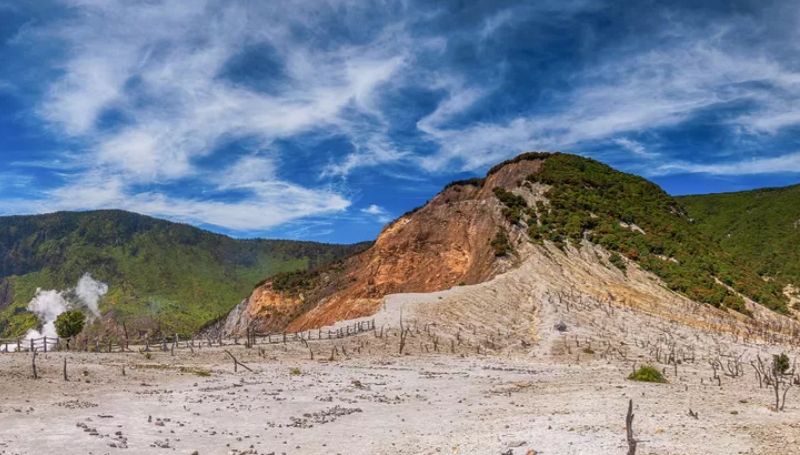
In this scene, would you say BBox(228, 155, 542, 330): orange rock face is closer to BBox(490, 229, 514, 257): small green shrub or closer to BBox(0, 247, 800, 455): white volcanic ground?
BBox(490, 229, 514, 257): small green shrub

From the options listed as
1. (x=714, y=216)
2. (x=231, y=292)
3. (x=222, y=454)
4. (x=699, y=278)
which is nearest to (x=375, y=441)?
(x=222, y=454)

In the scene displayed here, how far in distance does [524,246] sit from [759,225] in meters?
69.0

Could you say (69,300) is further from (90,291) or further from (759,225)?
(759,225)

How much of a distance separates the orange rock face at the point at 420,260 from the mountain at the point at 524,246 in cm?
15

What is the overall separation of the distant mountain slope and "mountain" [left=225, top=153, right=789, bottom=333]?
2055 cm

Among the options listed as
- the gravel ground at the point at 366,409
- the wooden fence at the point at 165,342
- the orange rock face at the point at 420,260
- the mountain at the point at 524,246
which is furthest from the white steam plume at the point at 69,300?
the gravel ground at the point at 366,409

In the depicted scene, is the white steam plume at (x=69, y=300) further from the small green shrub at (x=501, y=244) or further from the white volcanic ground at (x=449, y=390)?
the white volcanic ground at (x=449, y=390)

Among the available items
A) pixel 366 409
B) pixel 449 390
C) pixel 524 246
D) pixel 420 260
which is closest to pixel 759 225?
pixel 524 246

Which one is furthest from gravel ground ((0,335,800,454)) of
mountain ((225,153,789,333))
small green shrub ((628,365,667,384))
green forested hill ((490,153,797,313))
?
green forested hill ((490,153,797,313))

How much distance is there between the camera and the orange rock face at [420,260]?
61875mm

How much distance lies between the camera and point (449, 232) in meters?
68.6

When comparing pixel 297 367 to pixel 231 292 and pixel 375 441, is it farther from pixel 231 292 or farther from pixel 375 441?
pixel 231 292

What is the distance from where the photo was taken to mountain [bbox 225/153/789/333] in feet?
186

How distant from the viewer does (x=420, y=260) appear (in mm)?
68250
